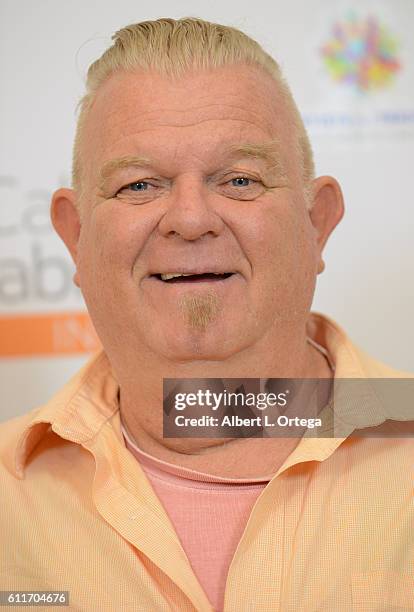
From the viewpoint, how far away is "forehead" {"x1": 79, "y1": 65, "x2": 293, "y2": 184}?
3.97ft

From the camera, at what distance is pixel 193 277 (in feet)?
3.99

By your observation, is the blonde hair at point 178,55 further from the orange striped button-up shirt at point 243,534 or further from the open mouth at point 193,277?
the orange striped button-up shirt at point 243,534

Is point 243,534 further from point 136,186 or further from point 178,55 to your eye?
point 178,55

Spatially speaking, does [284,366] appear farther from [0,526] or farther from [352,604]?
[0,526]

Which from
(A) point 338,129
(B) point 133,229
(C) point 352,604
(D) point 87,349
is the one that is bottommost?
(C) point 352,604

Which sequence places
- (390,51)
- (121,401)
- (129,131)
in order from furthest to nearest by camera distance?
(390,51), (121,401), (129,131)

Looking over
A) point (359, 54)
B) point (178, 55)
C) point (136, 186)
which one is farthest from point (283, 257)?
point (359, 54)

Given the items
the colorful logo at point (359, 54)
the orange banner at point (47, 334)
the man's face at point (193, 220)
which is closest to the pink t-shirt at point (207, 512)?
the man's face at point (193, 220)

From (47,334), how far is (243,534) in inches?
33.0

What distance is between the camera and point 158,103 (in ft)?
4.04

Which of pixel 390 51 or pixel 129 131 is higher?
pixel 390 51

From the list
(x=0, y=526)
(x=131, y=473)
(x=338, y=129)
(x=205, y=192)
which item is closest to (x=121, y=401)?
(x=131, y=473)

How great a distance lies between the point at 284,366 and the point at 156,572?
14.8 inches

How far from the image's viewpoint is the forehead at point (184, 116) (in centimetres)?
121
